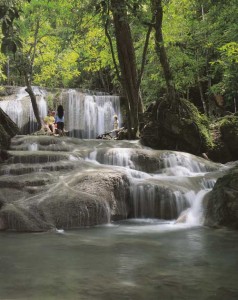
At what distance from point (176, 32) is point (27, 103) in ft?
31.3

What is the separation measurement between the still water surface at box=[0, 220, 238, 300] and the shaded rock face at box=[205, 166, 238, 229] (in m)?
0.44

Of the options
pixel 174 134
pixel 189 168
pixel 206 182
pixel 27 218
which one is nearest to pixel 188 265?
pixel 27 218

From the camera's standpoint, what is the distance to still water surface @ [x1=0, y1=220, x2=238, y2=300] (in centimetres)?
371

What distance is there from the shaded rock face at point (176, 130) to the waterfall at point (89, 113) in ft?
28.4

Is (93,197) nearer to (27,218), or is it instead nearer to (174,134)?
(27,218)

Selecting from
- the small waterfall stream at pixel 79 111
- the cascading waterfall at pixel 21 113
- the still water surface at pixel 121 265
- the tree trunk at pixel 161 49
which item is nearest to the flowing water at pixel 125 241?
the still water surface at pixel 121 265

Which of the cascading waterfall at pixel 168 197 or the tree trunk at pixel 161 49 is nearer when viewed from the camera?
the cascading waterfall at pixel 168 197

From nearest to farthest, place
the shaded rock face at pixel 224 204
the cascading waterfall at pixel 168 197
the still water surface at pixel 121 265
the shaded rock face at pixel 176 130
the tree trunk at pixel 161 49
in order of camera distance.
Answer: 1. the still water surface at pixel 121 265
2. the shaded rock face at pixel 224 204
3. the cascading waterfall at pixel 168 197
4. the tree trunk at pixel 161 49
5. the shaded rock face at pixel 176 130

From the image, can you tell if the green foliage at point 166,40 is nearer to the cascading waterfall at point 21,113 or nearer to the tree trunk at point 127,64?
the tree trunk at point 127,64

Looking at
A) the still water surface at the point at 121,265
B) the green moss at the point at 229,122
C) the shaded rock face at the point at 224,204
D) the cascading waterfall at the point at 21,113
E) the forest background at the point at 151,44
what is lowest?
the still water surface at the point at 121,265

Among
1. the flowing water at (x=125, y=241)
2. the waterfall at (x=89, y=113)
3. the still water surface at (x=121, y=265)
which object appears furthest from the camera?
the waterfall at (x=89, y=113)

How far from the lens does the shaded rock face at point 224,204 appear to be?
7.29 m

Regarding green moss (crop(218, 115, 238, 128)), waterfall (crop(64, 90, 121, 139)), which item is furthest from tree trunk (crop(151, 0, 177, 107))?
waterfall (crop(64, 90, 121, 139))

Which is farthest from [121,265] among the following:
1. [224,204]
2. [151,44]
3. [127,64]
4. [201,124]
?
[151,44]
